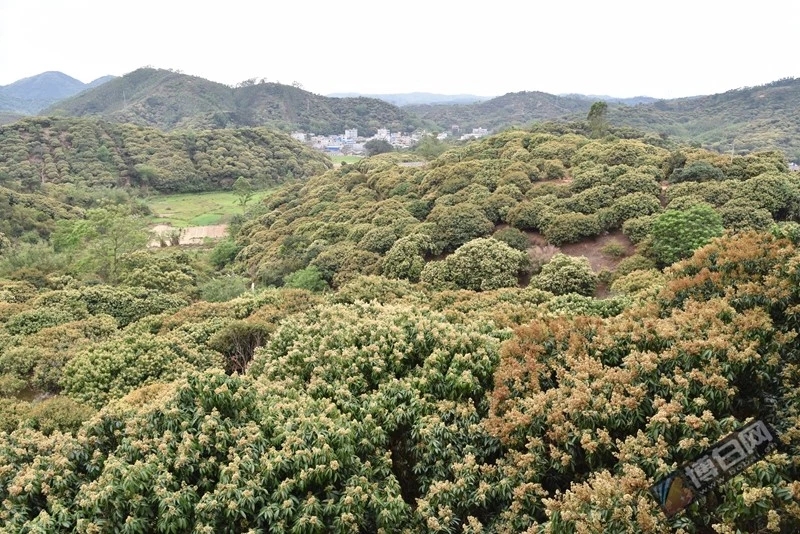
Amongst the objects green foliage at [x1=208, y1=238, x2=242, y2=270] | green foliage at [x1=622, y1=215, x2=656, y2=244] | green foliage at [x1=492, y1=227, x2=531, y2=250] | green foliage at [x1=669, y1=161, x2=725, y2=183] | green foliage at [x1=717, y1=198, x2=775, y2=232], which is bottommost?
green foliage at [x1=208, y1=238, x2=242, y2=270]

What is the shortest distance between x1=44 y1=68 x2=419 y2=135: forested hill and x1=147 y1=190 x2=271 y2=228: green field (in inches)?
2432

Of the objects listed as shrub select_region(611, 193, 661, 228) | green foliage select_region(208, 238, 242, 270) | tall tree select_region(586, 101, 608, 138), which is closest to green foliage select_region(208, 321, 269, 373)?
shrub select_region(611, 193, 661, 228)

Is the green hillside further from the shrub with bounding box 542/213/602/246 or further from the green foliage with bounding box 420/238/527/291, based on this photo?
the shrub with bounding box 542/213/602/246

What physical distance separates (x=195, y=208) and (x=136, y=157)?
17.4m

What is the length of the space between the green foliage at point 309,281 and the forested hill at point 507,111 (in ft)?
453

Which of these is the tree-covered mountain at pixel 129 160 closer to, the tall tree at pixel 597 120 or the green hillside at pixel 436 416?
the tall tree at pixel 597 120

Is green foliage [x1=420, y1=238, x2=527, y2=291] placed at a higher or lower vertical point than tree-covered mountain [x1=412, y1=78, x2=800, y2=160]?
lower

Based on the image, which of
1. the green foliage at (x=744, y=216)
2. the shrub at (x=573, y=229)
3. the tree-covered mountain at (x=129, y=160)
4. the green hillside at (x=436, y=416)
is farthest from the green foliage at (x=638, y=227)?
the tree-covered mountain at (x=129, y=160)

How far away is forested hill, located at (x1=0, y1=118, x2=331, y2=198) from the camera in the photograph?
57.7 metres

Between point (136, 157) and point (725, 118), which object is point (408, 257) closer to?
point (136, 157)

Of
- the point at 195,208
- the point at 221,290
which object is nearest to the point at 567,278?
the point at 221,290

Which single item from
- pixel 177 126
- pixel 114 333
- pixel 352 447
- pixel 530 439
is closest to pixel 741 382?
pixel 530 439

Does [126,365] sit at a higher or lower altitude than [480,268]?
lower

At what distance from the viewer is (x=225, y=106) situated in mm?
134875
